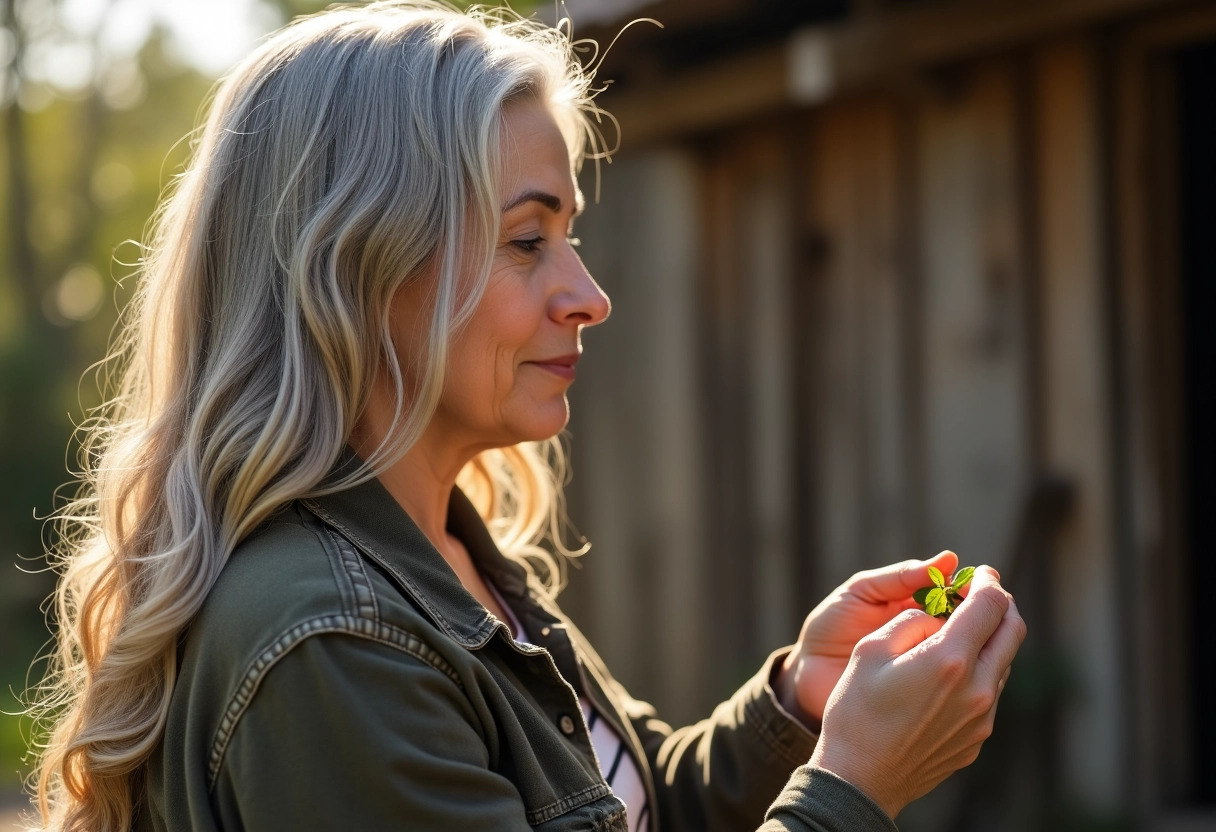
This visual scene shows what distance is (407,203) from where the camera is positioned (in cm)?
166

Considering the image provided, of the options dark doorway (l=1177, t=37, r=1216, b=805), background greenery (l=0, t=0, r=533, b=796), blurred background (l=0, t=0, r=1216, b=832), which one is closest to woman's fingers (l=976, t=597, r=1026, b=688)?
blurred background (l=0, t=0, r=1216, b=832)

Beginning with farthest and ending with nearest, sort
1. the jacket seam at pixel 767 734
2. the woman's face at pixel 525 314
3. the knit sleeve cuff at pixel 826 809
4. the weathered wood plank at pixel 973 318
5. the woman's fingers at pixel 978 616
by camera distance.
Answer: the weathered wood plank at pixel 973 318, the jacket seam at pixel 767 734, the woman's face at pixel 525 314, the woman's fingers at pixel 978 616, the knit sleeve cuff at pixel 826 809

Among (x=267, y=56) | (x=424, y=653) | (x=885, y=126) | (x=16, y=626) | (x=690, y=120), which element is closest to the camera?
(x=424, y=653)

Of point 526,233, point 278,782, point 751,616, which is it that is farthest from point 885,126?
point 278,782

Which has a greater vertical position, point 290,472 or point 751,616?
point 290,472

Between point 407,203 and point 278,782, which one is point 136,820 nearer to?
point 278,782

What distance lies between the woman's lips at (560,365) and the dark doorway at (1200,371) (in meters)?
2.84

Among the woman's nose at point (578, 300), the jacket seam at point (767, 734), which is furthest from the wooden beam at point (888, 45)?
the jacket seam at point (767, 734)

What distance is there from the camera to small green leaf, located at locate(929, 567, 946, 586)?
6.02ft

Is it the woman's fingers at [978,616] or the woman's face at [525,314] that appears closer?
the woman's fingers at [978,616]

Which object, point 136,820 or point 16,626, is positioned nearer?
point 136,820

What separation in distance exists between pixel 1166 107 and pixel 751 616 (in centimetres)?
218

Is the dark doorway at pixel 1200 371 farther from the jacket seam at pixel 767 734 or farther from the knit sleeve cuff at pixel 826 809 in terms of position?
the knit sleeve cuff at pixel 826 809

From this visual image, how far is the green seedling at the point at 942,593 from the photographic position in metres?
1.80
